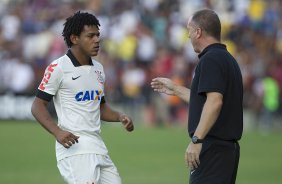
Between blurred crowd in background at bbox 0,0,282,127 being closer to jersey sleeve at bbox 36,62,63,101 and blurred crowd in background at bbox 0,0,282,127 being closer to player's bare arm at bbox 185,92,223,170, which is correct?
jersey sleeve at bbox 36,62,63,101

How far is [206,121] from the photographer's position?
277 inches

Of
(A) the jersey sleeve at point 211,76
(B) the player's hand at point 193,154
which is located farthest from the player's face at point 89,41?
(B) the player's hand at point 193,154

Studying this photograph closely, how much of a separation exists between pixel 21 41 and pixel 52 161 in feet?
36.9

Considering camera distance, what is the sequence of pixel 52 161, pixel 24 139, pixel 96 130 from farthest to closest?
pixel 24 139 < pixel 52 161 < pixel 96 130

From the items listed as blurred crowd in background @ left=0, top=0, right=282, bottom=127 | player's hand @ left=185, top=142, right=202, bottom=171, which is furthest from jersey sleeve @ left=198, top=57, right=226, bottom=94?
blurred crowd in background @ left=0, top=0, right=282, bottom=127

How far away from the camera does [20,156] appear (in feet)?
62.3

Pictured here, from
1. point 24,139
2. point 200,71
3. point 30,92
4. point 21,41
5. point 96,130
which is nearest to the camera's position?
point 200,71

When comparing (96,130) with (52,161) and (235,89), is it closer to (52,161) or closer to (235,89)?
(235,89)

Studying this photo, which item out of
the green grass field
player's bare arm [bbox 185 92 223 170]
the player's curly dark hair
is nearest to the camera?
player's bare arm [bbox 185 92 223 170]

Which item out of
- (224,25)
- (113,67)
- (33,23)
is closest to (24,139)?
(113,67)

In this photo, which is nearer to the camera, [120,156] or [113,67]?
[120,156]

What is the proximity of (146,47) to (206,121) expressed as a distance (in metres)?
21.2

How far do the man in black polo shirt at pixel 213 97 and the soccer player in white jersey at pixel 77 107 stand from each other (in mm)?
1037

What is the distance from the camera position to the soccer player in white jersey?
25.5ft
